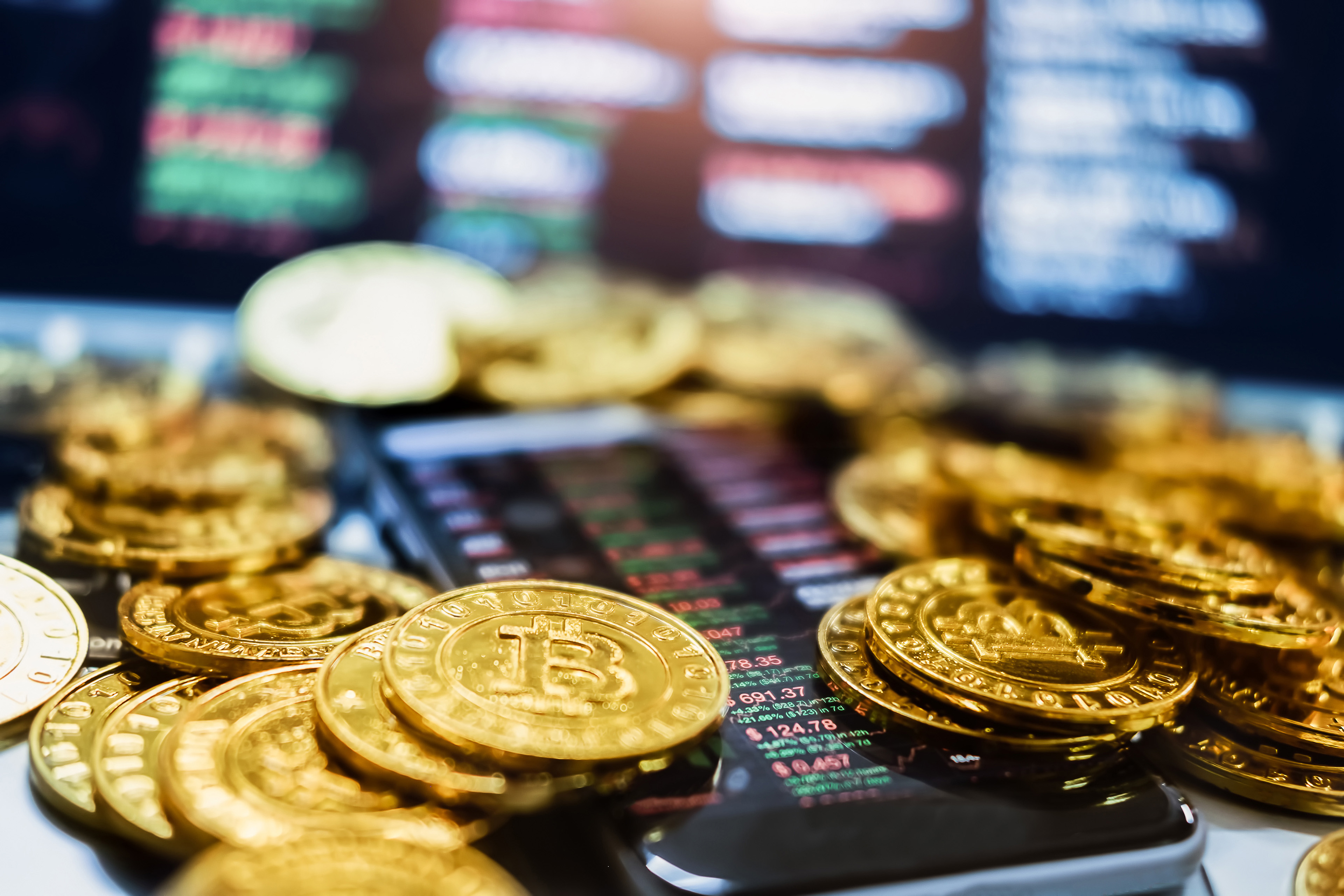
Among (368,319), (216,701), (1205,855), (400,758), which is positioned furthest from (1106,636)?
(368,319)

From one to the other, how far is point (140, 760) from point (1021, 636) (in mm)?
646

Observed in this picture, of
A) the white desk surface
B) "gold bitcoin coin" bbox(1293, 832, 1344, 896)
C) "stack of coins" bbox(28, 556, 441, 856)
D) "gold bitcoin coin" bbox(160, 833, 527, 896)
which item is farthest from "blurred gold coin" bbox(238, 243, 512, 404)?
"gold bitcoin coin" bbox(1293, 832, 1344, 896)

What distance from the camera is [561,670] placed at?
0.80m

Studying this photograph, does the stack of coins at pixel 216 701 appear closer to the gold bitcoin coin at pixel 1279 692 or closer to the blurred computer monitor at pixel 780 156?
the gold bitcoin coin at pixel 1279 692

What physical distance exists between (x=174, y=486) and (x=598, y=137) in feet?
2.92

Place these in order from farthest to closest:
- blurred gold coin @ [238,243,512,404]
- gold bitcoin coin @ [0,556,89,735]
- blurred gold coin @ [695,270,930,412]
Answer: blurred gold coin @ [695,270,930,412] < blurred gold coin @ [238,243,512,404] < gold bitcoin coin @ [0,556,89,735]

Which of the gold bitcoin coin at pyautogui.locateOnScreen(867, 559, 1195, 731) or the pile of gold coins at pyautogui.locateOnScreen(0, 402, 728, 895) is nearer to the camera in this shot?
the pile of gold coins at pyautogui.locateOnScreen(0, 402, 728, 895)

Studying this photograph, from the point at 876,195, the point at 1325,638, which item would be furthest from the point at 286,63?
the point at 1325,638

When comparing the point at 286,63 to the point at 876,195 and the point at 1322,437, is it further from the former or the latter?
the point at 1322,437

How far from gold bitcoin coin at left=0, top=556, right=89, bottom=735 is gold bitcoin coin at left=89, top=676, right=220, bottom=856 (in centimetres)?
6

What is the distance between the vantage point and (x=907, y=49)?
173 cm

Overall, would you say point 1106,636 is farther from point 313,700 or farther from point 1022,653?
point 313,700

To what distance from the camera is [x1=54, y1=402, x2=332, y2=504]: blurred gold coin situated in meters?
1.08

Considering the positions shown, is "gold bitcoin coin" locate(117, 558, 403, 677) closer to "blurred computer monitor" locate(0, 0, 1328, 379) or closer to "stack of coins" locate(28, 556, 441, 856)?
"stack of coins" locate(28, 556, 441, 856)
